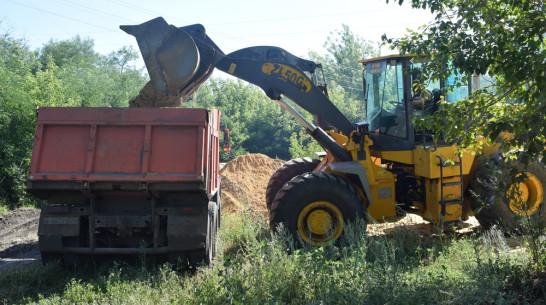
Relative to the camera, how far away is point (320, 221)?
7426 millimetres

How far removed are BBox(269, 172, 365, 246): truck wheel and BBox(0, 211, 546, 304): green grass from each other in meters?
0.62

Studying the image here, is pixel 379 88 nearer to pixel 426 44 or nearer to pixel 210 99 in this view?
pixel 426 44

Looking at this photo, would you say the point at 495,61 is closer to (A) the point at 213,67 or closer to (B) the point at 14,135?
(A) the point at 213,67

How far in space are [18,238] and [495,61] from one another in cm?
951

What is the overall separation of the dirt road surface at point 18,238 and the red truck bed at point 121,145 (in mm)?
2244

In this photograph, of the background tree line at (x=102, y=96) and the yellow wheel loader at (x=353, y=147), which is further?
the background tree line at (x=102, y=96)

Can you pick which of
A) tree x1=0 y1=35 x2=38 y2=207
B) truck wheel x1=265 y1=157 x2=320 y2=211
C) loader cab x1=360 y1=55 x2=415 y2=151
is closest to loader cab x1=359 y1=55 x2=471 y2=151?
loader cab x1=360 y1=55 x2=415 y2=151

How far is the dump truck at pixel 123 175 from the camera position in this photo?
250 inches

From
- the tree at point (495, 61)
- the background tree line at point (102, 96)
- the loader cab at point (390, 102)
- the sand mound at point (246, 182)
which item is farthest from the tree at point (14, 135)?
the tree at point (495, 61)

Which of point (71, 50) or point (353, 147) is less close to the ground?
point (71, 50)

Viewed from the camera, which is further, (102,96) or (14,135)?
(102,96)

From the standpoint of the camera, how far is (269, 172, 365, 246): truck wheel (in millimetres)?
7215

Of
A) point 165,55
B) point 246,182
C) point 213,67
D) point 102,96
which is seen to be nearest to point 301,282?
point 165,55

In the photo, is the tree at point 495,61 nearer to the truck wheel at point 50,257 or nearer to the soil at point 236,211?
the soil at point 236,211
